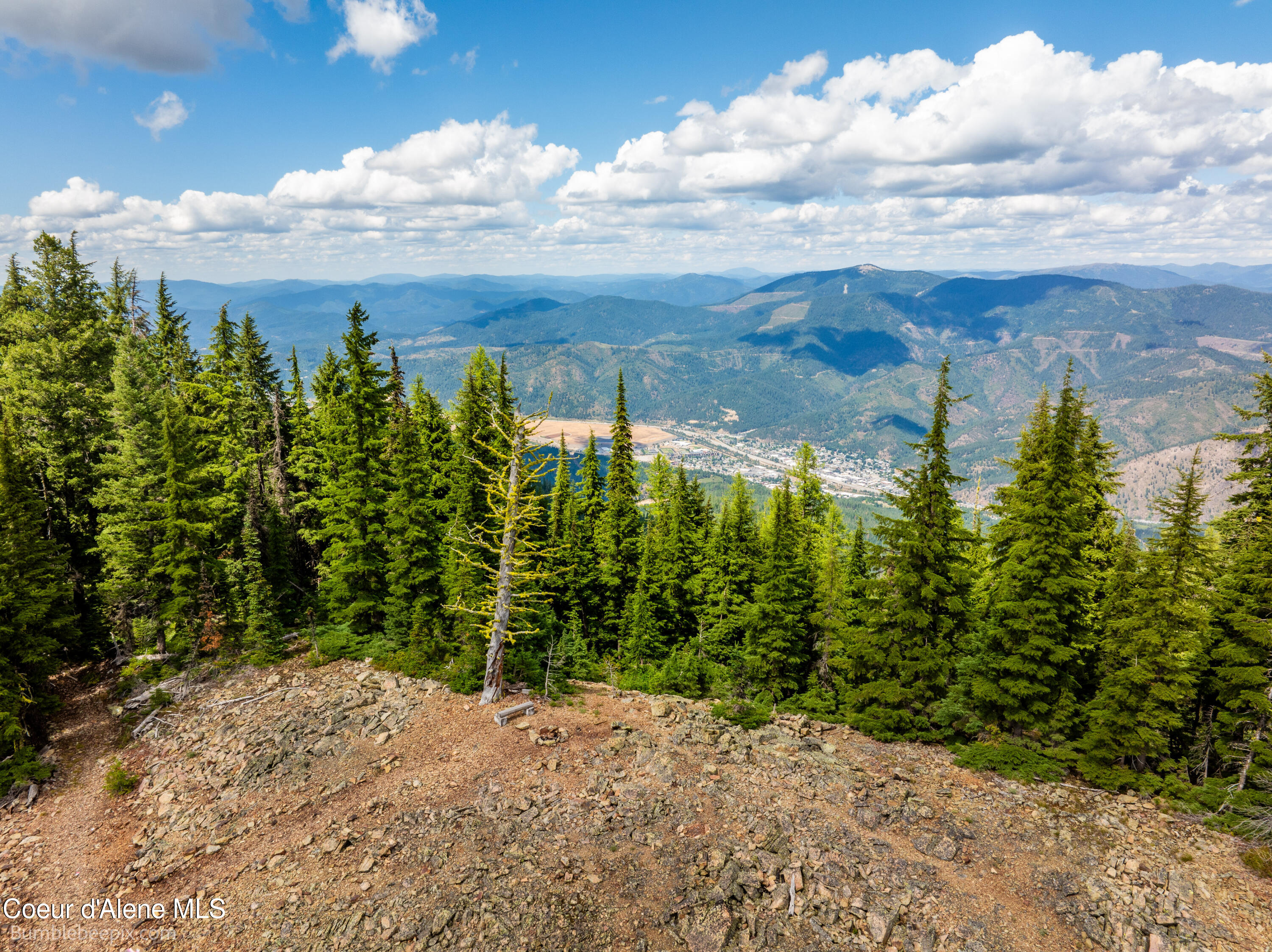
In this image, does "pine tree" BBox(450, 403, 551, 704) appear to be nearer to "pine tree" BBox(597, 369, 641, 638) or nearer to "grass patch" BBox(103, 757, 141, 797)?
"grass patch" BBox(103, 757, 141, 797)

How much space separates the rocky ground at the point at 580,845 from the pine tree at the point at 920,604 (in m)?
1.54

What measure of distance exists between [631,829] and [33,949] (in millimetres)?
15594

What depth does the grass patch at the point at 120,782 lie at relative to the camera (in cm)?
2080

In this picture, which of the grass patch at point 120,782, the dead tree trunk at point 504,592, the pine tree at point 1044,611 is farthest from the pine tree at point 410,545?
the pine tree at point 1044,611

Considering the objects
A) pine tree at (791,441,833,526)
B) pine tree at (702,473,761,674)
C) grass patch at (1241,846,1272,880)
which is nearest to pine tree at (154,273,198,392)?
pine tree at (702,473,761,674)

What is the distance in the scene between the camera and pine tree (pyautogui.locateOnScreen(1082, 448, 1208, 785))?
1906cm

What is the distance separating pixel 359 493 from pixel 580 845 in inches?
784

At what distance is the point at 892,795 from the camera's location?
19469mm

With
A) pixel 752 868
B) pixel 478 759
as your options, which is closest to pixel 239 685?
pixel 478 759

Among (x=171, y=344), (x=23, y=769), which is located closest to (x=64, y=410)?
(x=171, y=344)

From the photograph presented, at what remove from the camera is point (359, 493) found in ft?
94.0

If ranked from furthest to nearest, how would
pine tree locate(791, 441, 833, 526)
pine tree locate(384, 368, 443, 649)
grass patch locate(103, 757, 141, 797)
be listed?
1. pine tree locate(791, 441, 833, 526)
2. pine tree locate(384, 368, 443, 649)
3. grass patch locate(103, 757, 141, 797)

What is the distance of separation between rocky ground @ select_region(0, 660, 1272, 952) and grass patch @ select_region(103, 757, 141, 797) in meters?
0.32

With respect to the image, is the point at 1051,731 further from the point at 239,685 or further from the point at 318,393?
the point at 318,393
